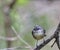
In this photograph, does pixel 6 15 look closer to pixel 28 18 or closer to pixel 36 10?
pixel 28 18

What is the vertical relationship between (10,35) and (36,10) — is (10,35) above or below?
above

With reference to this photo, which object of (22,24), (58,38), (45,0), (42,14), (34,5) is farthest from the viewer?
(45,0)

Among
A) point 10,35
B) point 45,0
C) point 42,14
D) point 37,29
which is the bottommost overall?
point 45,0

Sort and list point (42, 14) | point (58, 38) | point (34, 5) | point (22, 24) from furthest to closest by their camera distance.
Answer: point (34, 5) → point (42, 14) → point (22, 24) → point (58, 38)

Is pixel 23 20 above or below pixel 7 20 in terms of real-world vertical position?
below

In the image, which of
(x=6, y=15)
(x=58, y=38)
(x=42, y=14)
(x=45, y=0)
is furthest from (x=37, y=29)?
(x=45, y=0)

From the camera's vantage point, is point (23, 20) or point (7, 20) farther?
point (23, 20)

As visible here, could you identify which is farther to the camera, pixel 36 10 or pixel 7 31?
pixel 36 10

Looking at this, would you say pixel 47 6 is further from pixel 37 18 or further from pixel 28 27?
pixel 28 27
